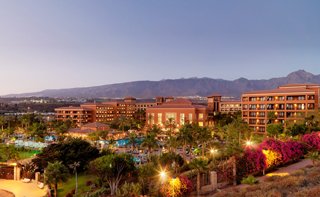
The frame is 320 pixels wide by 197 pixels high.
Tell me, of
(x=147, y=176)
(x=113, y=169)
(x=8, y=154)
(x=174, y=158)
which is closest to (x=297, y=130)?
(x=174, y=158)

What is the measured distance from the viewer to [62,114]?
118250mm

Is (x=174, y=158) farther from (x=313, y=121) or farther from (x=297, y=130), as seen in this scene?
(x=313, y=121)

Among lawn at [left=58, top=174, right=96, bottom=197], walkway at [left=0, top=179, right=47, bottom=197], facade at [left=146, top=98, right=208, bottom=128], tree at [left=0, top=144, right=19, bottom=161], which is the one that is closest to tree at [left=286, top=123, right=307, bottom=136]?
lawn at [left=58, top=174, right=96, bottom=197]

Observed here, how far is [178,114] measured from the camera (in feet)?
316

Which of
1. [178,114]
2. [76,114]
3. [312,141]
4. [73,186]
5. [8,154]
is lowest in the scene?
[73,186]

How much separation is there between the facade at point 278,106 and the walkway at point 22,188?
5394cm

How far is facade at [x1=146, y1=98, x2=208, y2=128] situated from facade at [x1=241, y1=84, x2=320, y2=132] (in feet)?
57.3

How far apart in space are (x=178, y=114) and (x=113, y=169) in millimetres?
66545

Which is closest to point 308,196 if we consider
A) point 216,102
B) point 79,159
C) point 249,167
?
point 249,167

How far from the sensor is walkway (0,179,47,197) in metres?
29.8

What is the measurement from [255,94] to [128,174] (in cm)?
5327

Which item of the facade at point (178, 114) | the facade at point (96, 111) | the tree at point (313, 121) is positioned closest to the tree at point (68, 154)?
the tree at point (313, 121)

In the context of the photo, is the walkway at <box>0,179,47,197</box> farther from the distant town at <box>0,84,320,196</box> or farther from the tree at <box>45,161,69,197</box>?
the tree at <box>45,161,69,197</box>

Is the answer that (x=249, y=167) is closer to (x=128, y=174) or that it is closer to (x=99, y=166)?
(x=128, y=174)
